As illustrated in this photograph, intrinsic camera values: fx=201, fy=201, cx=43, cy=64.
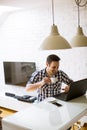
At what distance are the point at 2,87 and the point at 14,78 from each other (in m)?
0.57

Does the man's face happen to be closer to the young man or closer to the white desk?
the young man

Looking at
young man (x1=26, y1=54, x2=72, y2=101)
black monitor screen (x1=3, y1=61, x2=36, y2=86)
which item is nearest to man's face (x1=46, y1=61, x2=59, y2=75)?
young man (x1=26, y1=54, x2=72, y2=101)

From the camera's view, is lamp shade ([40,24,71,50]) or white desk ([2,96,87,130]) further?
lamp shade ([40,24,71,50])

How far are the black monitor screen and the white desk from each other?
7.83ft

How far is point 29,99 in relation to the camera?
13.6 feet

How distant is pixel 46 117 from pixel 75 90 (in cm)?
60

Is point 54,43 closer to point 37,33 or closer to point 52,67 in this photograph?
point 52,67

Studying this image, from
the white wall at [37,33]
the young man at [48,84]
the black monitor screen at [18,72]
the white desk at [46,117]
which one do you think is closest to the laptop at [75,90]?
the white desk at [46,117]

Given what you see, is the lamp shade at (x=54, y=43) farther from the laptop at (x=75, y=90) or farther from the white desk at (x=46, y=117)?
the white desk at (x=46, y=117)

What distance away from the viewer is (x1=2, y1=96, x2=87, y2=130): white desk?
1349mm

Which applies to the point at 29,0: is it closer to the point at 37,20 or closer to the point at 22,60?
the point at 37,20

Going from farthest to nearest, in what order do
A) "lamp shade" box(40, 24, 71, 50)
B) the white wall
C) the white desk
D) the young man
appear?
1. the white wall
2. the young man
3. "lamp shade" box(40, 24, 71, 50)
4. the white desk

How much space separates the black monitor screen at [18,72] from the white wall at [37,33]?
4.5 inches

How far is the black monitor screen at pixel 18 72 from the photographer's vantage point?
13.8ft
